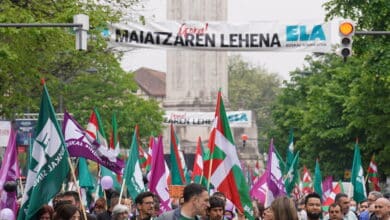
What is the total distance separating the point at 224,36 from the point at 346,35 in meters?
7.20

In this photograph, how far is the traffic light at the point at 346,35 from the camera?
77.5ft

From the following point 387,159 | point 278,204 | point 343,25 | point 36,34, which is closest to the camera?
point 278,204

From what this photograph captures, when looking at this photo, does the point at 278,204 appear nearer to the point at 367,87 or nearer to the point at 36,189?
the point at 36,189

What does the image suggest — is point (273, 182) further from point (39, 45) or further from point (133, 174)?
point (39, 45)

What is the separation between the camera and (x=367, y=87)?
152 ft

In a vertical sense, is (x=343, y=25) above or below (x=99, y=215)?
above

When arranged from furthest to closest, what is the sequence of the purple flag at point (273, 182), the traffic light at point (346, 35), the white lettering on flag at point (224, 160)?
the traffic light at point (346, 35)
the purple flag at point (273, 182)
the white lettering on flag at point (224, 160)

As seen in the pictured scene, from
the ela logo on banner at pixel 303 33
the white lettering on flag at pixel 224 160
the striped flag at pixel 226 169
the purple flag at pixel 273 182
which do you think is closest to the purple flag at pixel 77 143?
the striped flag at pixel 226 169

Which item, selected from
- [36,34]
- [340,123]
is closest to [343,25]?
[36,34]

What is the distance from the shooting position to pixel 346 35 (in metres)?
23.8

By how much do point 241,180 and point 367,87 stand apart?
29005 mm

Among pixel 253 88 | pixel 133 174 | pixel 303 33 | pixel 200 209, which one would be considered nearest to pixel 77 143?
pixel 133 174

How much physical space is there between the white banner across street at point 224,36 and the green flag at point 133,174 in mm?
8783

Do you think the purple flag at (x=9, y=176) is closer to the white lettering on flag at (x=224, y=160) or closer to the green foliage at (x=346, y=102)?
the white lettering on flag at (x=224, y=160)
